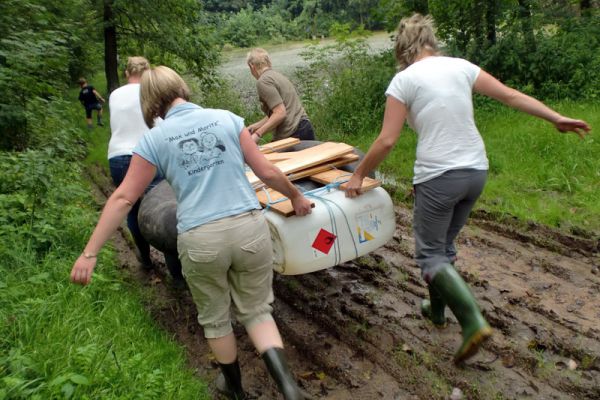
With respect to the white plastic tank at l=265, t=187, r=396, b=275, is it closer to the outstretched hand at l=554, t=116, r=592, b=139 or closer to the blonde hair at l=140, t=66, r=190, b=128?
the blonde hair at l=140, t=66, r=190, b=128

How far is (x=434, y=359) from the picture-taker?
3303mm

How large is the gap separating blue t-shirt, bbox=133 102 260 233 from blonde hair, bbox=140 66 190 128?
97 millimetres

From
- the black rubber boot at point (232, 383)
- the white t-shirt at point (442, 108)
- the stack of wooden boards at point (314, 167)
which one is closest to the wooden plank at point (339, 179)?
the stack of wooden boards at point (314, 167)

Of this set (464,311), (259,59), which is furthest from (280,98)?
(464,311)

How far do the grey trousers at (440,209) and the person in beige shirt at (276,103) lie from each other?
2.03 m

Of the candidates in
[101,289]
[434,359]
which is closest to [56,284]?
[101,289]

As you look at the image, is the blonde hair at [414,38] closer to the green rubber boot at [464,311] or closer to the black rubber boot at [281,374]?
the green rubber boot at [464,311]

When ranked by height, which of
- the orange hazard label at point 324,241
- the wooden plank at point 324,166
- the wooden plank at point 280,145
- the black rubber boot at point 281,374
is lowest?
the black rubber boot at point 281,374

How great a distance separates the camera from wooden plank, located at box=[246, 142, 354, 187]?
3.89 metres

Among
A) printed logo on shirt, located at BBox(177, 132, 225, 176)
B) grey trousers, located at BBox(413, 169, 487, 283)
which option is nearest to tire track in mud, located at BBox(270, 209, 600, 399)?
grey trousers, located at BBox(413, 169, 487, 283)

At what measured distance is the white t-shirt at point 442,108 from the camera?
2979 mm

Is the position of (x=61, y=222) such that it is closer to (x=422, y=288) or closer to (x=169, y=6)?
(x=422, y=288)

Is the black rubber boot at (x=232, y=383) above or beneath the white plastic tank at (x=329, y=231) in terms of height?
beneath

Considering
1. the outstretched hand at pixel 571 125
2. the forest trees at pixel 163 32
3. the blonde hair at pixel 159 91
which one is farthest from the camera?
the forest trees at pixel 163 32
